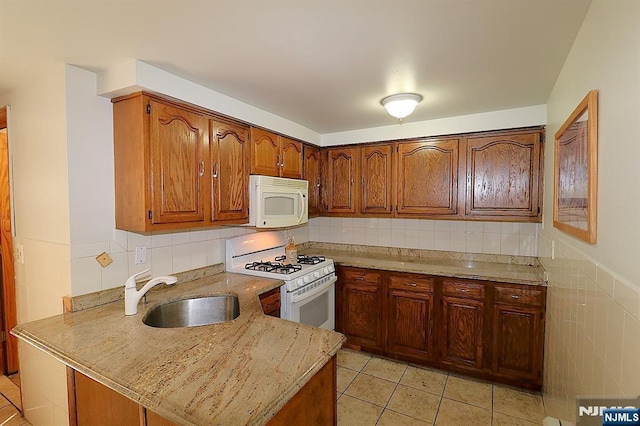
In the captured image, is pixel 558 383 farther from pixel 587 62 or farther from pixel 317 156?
pixel 317 156

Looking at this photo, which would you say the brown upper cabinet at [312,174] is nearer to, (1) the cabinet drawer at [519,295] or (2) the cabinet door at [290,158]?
(2) the cabinet door at [290,158]

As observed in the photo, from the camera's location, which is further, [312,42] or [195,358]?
[312,42]

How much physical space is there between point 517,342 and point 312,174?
2360mm

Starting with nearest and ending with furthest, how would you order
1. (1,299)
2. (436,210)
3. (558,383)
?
(558,383), (1,299), (436,210)

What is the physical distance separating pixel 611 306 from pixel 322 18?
4.82ft

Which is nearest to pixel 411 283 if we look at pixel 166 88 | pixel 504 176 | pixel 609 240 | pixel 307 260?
pixel 307 260

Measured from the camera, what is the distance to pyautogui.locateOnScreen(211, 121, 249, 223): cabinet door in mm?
2229

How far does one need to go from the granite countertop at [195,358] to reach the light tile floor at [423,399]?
1.16m

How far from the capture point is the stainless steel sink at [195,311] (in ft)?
6.38

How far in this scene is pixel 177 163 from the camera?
6.46 ft

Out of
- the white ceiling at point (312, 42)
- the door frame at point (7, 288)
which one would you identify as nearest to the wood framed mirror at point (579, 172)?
the white ceiling at point (312, 42)

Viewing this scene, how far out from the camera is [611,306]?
96 cm

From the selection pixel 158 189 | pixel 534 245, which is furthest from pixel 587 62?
pixel 158 189

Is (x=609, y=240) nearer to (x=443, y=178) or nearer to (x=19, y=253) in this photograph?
(x=443, y=178)
